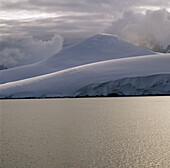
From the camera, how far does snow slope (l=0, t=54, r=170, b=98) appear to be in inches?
1453

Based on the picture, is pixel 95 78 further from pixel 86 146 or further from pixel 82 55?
pixel 86 146

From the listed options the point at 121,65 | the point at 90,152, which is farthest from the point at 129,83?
the point at 90,152

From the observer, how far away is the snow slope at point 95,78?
36906mm

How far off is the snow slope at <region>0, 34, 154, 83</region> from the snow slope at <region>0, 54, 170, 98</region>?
52.0ft

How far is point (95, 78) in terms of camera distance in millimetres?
40750

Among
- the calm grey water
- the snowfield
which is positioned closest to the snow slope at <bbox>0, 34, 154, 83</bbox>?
the snowfield

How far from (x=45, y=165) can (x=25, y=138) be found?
3610 millimetres

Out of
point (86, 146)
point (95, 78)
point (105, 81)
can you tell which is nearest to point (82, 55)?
point (95, 78)

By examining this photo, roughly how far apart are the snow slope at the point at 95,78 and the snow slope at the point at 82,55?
15.9m

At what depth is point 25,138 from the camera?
10.4 meters

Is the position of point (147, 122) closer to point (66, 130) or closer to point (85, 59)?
point (66, 130)

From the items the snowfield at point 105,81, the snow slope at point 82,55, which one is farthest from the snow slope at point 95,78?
the snow slope at point 82,55

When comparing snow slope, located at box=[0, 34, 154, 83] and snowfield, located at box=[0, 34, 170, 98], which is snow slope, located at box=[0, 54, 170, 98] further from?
snow slope, located at box=[0, 34, 154, 83]

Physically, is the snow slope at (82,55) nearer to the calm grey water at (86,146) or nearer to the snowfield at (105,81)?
the snowfield at (105,81)
